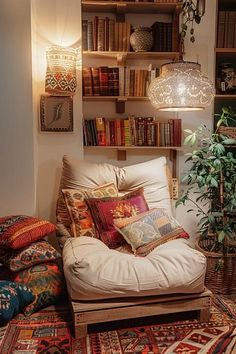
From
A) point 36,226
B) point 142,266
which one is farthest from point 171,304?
point 36,226

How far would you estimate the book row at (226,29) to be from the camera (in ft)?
10.3

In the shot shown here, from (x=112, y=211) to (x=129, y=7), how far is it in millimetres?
1792

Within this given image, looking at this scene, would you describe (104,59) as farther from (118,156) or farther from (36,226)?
(36,226)

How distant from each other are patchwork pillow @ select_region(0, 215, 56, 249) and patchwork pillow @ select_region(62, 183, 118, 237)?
17cm

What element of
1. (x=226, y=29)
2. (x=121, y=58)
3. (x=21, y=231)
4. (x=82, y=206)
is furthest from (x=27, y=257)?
(x=226, y=29)

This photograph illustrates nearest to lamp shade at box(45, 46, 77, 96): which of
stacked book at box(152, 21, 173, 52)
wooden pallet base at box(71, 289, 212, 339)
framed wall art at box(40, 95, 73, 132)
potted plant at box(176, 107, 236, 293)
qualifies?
framed wall art at box(40, 95, 73, 132)

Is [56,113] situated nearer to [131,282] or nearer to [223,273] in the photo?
[131,282]

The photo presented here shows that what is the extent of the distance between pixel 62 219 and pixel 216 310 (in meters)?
1.26

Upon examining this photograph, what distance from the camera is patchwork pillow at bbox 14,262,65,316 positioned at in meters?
2.24

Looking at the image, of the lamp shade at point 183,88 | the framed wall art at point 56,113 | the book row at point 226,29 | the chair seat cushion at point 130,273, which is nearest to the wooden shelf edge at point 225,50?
the book row at point 226,29

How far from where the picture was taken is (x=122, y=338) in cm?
197

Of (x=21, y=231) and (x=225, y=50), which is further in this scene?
(x=225, y=50)

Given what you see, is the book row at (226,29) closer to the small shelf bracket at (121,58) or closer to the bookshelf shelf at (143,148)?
the small shelf bracket at (121,58)

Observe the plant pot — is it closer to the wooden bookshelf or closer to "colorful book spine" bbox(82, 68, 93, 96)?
the wooden bookshelf
